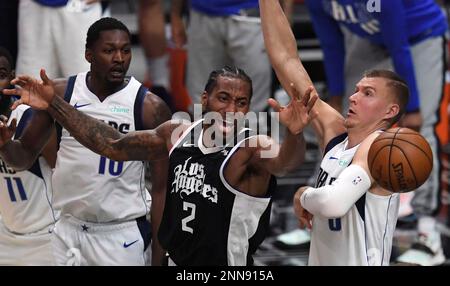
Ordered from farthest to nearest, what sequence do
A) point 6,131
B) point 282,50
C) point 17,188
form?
point 17,188 → point 282,50 → point 6,131

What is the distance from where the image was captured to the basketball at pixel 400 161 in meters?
4.84

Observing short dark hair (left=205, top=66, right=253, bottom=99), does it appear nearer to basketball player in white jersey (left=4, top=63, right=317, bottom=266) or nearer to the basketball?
basketball player in white jersey (left=4, top=63, right=317, bottom=266)

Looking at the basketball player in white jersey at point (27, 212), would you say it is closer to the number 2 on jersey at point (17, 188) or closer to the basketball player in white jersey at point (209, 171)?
the number 2 on jersey at point (17, 188)

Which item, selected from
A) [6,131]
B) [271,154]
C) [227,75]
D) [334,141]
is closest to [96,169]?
[6,131]

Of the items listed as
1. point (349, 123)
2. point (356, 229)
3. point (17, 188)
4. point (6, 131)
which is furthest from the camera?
point (17, 188)

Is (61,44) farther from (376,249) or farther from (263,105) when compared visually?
(376,249)

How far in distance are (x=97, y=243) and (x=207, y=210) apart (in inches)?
30.8

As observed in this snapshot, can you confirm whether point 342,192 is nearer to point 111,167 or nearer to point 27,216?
point 111,167

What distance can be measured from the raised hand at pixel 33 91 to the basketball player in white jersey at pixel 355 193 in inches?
42.2

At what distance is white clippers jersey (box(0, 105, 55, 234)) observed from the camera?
6.01m

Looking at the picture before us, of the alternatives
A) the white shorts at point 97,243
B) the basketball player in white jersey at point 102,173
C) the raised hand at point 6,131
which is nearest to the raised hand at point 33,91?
the raised hand at point 6,131

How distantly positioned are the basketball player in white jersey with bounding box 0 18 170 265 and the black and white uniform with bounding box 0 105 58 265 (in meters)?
0.22

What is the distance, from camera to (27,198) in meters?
6.04
